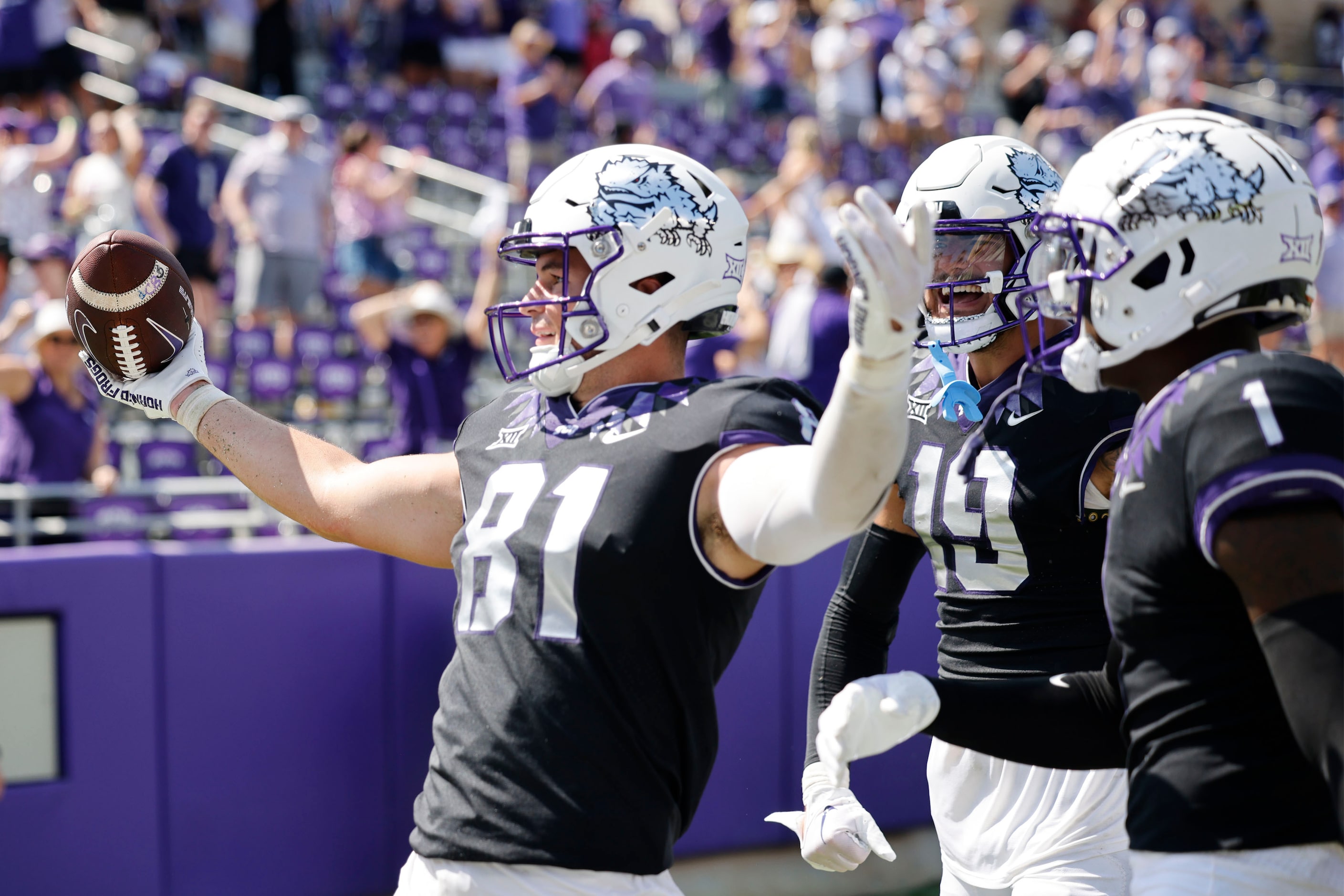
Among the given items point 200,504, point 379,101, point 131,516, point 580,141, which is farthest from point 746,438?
point 379,101

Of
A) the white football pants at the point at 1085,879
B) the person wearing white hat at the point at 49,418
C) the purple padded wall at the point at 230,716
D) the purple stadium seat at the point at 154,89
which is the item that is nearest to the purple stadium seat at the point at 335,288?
the purple stadium seat at the point at 154,89

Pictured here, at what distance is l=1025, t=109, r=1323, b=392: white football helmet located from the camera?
198 cm

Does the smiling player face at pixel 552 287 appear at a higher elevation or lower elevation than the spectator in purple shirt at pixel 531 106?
lower

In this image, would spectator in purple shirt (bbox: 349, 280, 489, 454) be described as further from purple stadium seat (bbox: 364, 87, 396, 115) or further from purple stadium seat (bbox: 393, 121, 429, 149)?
purple stadium seat (bbox: 364, 87, 396, 115)

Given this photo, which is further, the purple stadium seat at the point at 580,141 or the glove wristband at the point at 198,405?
the purple stadium seat at the point at 580,141

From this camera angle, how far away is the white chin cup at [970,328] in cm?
295

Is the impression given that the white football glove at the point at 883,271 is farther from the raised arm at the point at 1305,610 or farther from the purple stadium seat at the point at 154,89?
the purple stadium seat at the point at 154,89

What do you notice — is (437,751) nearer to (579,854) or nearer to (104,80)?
(579,854)

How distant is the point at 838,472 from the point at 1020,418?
3.72 ft

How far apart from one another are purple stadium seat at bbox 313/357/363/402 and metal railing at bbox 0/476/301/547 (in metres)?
2.02

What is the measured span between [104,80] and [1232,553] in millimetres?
10116

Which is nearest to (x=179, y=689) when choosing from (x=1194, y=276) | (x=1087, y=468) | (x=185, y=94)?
(x=1087, y=468)

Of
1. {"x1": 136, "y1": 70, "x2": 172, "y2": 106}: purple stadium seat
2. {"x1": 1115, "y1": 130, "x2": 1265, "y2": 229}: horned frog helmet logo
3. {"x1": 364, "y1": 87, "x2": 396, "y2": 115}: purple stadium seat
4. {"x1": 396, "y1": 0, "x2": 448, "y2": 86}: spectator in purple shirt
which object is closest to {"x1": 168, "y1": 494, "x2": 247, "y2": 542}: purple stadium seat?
{"x1": 1115, "y1": 130, "x2": 1265, "y2": 229}: horned frog helmet logo

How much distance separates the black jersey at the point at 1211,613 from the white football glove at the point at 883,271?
379 mm
